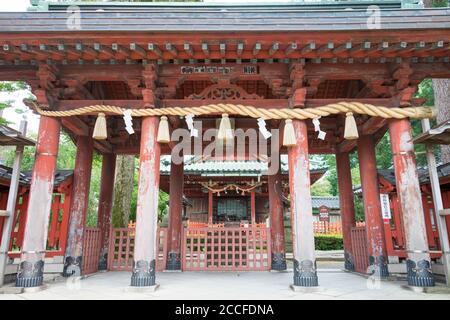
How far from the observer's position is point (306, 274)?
18.3ft

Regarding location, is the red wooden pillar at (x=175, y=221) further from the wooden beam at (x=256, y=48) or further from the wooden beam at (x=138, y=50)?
the wooden beam at (x=256, y=48)

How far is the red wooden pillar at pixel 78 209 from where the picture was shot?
749 centimetres

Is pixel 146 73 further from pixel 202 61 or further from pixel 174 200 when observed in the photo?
pixel 174 200

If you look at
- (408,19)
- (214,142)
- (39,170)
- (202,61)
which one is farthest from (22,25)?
(408,19)

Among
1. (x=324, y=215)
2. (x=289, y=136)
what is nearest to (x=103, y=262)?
(x=289, y=136)

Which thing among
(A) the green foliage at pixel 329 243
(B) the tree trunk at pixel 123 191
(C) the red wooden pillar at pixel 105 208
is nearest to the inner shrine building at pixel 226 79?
(C) the red wooden pillar at pixel 105 208

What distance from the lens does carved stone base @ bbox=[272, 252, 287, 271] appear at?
8.73 metres

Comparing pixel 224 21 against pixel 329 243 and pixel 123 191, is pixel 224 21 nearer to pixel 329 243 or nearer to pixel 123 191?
pixel 123 191

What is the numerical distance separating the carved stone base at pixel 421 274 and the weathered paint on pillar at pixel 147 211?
Answer: 192 inches

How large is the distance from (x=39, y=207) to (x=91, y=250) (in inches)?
115

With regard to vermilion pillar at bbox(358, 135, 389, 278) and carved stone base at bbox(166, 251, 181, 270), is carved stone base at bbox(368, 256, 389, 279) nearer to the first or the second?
vermilion pillar at bbox(358, 135, 389, 278)

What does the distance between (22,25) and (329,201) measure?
28428 mm

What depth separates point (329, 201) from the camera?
2928 centimetres

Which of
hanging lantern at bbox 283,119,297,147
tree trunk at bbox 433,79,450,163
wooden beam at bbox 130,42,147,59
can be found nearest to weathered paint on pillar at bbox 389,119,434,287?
hanging lantern at bbox 283,119,297,147
